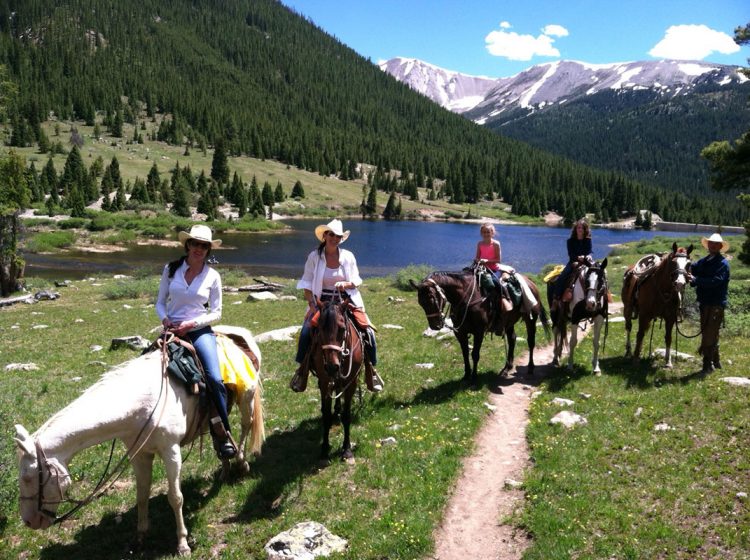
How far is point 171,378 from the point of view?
6.66 metres

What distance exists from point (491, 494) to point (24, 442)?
252 inches

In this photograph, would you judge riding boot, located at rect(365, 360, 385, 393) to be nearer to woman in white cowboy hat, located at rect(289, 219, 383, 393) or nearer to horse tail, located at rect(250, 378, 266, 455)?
woman in white cowboy hat, located at rect(289, 219, 383, 393)

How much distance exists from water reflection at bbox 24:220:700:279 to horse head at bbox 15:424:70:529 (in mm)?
41726

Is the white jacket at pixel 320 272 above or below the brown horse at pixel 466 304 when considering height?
above

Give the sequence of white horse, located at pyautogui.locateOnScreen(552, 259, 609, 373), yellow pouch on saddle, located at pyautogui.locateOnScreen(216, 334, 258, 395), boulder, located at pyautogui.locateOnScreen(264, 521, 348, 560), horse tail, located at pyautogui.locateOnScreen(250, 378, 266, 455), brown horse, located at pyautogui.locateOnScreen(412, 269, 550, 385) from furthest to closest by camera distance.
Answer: white horse, located at pyautogui.locateOnScreen(552, 259, 609, 373), brown horse, located at pyautogui.locateOnScreen(412, 269, 550, 385), horse tail, located at pyautogui.locateOnScreen(250, 378, 266, 455), yellow pouch on saddle, located at pyautogui.locateOnScreen(216, 334, 258, 395), boulder, located at pyautogui.locateOnScreen(264, 521, 348, 560)

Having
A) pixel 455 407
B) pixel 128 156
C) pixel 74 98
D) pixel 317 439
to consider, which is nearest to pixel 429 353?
pixel 455 407

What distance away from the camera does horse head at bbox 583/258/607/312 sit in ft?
40.2

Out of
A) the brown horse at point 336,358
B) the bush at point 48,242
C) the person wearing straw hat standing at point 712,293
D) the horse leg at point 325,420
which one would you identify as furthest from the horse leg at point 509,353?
the bush at point 48,242

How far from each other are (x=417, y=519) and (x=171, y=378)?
3.93m

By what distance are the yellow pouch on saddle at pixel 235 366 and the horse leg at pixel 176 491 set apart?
134 cm

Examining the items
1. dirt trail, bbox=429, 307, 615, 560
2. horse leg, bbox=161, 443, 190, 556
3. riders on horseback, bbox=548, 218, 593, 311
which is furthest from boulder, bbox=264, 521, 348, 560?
riders on horseback, bbox=548, 218, 593, 311

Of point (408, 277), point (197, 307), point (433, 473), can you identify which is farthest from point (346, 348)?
point (408, 277)

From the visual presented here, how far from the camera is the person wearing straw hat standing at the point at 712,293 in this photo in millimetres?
11820

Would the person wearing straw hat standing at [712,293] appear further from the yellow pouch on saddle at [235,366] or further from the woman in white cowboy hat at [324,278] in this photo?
the yellow pouch on saddle at [235,366]
